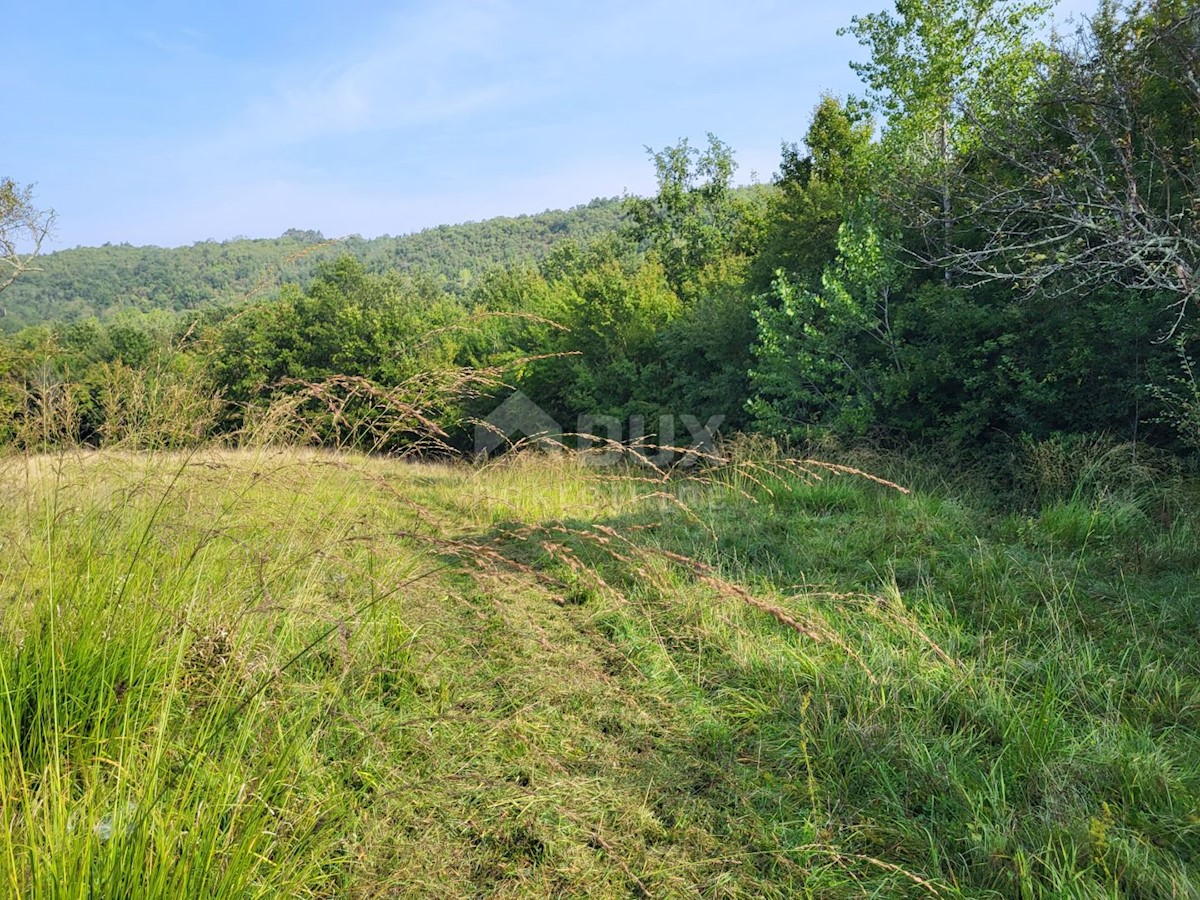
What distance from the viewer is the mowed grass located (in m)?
1.59

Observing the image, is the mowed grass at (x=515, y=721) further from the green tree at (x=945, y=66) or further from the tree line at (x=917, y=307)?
the green tree at (x=945, y=66)

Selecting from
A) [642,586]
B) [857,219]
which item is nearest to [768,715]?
[642,586]

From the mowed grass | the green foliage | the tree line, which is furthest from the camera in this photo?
the green foliage

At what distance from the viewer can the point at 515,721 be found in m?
2.51

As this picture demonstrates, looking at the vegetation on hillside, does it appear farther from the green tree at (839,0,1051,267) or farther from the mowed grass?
the green tree at (839,0,1051,267)

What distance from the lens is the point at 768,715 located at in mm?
2689

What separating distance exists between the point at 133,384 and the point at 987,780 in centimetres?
372

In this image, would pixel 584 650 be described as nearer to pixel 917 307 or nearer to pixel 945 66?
pixel 917 307

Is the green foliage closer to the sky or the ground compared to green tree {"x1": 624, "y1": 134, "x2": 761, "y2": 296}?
closer to the ground

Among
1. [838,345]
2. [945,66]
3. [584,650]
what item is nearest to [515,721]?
[584,650]

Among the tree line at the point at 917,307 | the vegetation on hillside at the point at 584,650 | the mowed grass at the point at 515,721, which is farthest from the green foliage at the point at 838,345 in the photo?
the mowed grass at the point at 515,721

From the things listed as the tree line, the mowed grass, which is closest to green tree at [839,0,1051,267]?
the tree line

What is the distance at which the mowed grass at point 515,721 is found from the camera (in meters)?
1.59

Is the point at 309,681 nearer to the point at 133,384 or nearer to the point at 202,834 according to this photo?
the point at 202,834
